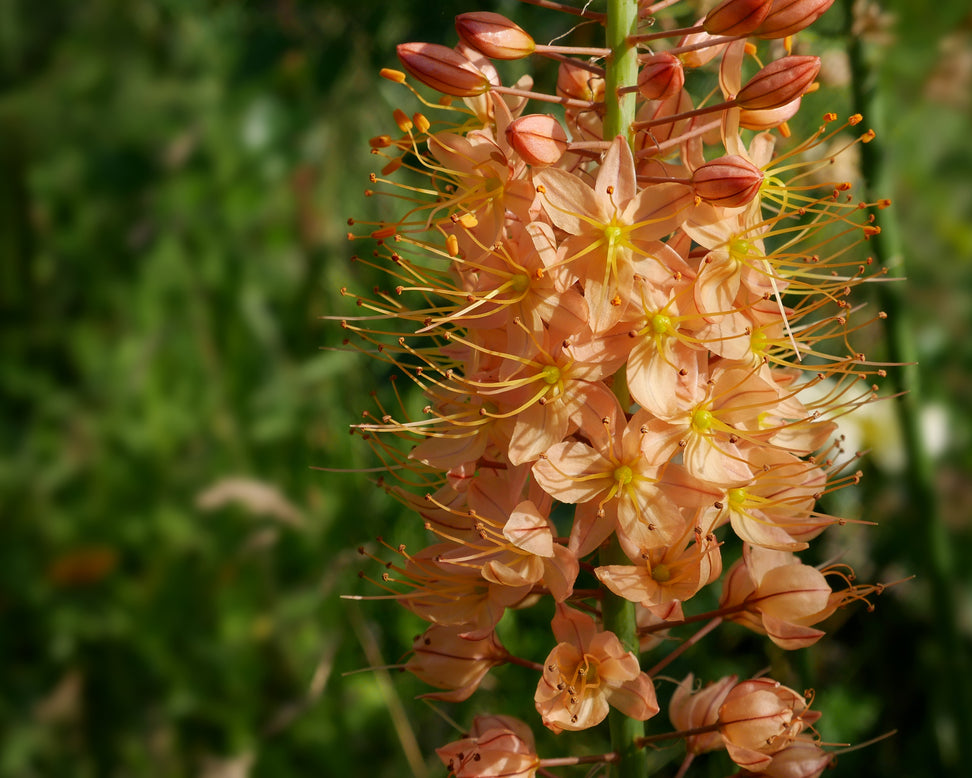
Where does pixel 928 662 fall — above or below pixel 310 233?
below

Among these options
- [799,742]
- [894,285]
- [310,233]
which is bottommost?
[310,233]

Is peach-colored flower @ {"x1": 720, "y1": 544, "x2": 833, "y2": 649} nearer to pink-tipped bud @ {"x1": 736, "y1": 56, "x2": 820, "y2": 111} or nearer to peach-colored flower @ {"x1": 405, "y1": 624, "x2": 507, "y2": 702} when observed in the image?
peach-colored flower @ {"x1": 405, "y1": 624, "x2": 507, "y2": 702}

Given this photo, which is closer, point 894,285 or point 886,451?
point 894,285

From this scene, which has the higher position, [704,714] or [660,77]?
[660,77]

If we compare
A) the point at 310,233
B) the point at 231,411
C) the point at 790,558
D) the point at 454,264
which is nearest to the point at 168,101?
the point at 310,233

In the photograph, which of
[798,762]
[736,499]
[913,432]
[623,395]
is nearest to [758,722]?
[798,762]

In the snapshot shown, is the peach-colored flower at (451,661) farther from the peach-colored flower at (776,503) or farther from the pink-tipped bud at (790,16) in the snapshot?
the pink-tipped bud at (790,16)

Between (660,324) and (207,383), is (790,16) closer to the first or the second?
(660,324)

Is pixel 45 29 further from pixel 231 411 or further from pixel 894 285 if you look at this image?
pixel 894 285
